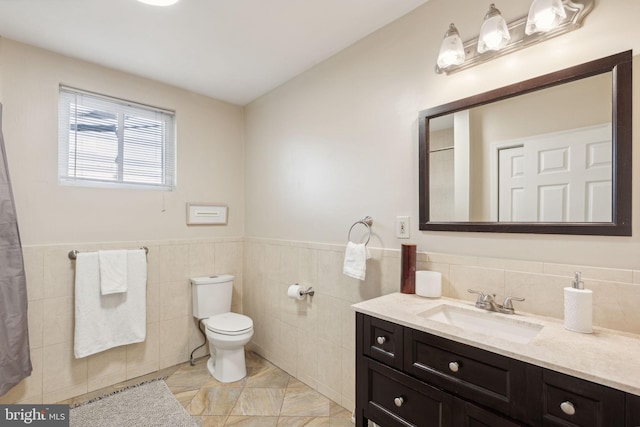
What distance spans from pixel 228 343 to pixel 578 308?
210cm

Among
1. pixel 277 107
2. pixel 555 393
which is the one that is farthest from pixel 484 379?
pixel 277 107

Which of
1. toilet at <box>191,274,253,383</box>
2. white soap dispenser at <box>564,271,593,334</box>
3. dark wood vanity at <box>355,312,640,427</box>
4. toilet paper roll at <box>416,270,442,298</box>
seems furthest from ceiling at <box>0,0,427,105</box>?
toilet at <box>191,274,253,383</box>

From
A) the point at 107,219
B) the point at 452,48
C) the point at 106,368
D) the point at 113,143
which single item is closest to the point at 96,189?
the point at 107,219

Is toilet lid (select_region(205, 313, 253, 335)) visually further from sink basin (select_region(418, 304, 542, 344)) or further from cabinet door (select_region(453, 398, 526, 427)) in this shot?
cabinet door (select_region(453, 398, 526, 427))

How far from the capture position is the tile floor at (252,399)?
1.94m

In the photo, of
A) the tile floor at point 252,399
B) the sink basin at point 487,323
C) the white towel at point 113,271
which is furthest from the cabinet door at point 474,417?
the white towel at point 113,271

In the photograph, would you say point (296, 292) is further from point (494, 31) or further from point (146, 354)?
point (494, 31)

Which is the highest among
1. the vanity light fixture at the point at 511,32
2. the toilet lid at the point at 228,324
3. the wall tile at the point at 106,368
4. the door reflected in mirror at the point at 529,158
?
the vanity light fixture at the point at 511,32

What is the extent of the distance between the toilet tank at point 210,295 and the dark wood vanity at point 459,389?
1.67 metres

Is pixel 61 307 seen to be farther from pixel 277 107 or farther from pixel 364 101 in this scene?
pixel 364 101

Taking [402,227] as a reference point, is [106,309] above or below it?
below

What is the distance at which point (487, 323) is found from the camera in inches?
51.3

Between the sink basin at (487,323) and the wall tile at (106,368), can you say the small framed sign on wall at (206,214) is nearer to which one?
the wall tile at (106,368)

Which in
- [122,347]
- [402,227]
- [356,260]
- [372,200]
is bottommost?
[122,347]
